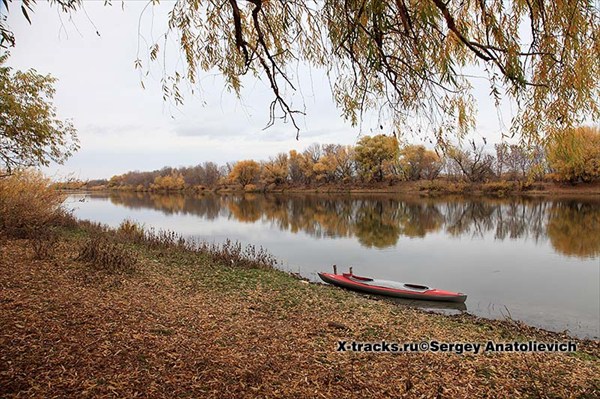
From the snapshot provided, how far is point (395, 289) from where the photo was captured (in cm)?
924

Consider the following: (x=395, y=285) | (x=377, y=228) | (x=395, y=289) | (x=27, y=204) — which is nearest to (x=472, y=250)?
(x=377, y=228)

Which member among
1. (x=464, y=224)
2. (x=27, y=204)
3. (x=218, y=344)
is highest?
(x=27, y=204)

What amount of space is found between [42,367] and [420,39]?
3.79 m

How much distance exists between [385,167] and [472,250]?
13.6 meters

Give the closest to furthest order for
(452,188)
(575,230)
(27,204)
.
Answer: (27,204) → (575,230) → (452,188)

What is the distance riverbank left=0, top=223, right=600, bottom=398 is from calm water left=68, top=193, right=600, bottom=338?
8.97ft

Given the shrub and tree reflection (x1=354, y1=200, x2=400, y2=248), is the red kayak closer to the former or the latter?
the shrub

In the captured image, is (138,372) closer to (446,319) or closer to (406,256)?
(446,319)

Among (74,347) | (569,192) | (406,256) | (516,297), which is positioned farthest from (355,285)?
(569,192)

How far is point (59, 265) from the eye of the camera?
6.70 metres

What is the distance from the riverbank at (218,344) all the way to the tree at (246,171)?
65.0 meters

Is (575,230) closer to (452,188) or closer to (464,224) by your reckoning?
(464,224)

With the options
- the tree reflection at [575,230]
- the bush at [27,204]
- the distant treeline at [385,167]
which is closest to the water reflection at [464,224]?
the tree reflection at [575,230]

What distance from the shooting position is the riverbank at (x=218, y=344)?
2914 mm
